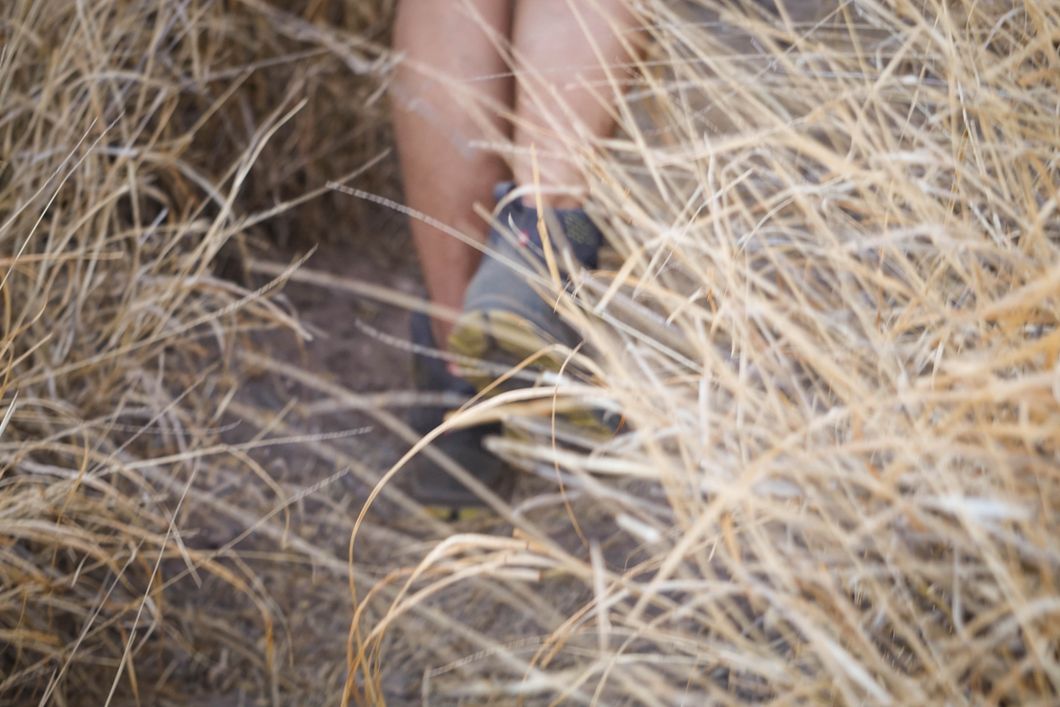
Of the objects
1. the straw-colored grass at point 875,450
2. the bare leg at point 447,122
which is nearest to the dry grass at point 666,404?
the straw-colored grass at point 875,450

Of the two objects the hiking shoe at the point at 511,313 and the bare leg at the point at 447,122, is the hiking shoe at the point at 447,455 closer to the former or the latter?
the bare leg at the point at 447,122

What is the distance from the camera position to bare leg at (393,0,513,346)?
1238mm

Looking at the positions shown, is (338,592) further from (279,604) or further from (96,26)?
(96,26)

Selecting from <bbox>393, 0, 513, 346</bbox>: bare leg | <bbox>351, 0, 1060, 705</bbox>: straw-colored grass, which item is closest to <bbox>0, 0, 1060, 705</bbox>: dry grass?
<bbox>351, 0, 1060, 705</bbox>: straw-colored grass

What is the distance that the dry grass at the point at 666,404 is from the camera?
59cm

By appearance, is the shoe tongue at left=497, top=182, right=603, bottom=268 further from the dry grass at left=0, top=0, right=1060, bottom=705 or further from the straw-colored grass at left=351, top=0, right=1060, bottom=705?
the straw-colored grass at left=351, top=0, right=1060, bottom=705

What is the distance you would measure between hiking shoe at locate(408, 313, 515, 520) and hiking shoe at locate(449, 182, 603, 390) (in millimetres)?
240

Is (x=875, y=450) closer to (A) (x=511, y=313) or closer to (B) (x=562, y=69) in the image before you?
(A) (x=511, y=313)

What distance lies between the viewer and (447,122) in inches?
50.3

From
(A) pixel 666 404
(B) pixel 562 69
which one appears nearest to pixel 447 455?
(B) pixel 562 69

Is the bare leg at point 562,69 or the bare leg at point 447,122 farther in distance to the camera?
the bare leg at point 447,122

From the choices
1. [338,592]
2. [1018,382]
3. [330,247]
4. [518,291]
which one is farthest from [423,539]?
[1018,382]

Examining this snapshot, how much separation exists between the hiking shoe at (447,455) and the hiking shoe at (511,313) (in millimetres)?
240

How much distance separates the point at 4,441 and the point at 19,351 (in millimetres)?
140
